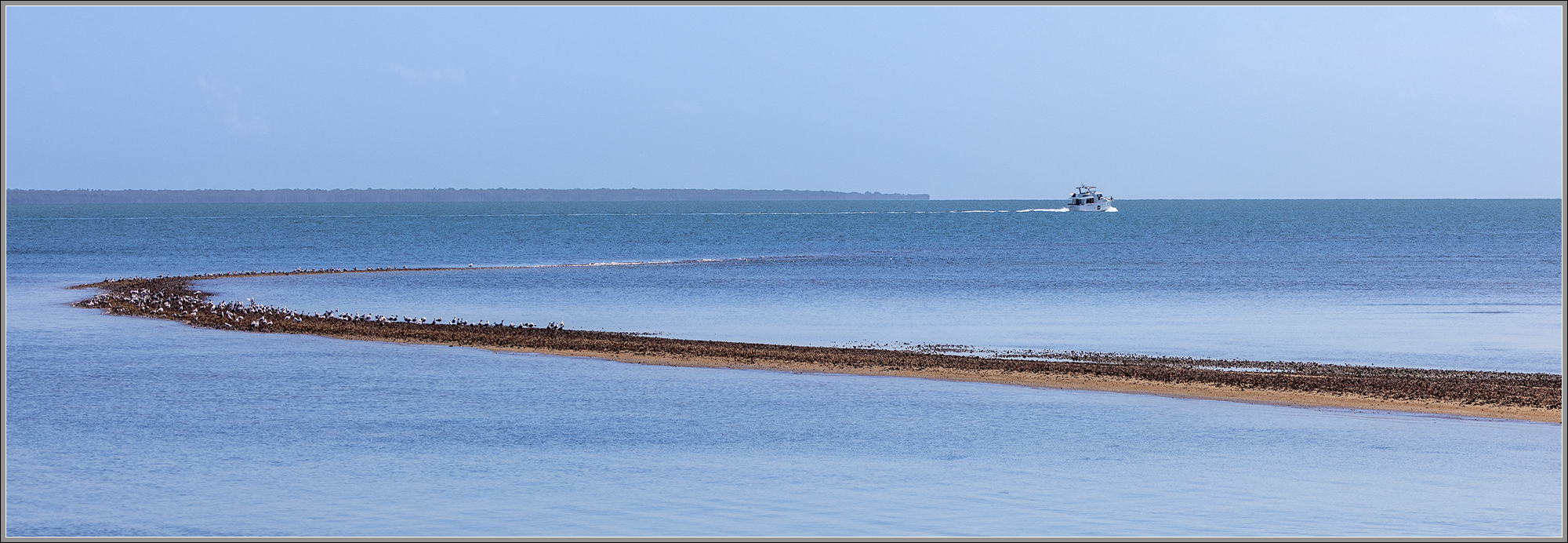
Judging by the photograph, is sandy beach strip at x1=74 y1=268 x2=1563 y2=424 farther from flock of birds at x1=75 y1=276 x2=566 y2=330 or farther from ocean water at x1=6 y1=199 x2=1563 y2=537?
ocean water at x1=6 y1=199 x2=1563 y2=537

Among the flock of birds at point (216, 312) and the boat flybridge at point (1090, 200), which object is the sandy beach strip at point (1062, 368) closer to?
the flock of birds at point (216, 312)

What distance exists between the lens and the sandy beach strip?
18748 mm

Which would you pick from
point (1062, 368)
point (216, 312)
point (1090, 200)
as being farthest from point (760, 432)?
point (1090, 200)

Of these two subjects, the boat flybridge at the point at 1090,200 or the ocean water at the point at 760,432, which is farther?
the boat flybridge at the point at 1090,200

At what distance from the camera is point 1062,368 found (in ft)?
72.8

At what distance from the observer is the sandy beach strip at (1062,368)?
1875 cm

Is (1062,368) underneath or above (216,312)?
above

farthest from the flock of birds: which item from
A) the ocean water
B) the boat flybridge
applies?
the boat flybridge

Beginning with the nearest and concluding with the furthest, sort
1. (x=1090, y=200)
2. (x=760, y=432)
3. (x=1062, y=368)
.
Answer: (x=760, y=432) < (x=1062, y=368) < (x=1090, y=200)

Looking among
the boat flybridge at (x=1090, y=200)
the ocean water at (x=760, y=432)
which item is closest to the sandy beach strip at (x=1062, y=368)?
the ocean water at (x=760, y=432)

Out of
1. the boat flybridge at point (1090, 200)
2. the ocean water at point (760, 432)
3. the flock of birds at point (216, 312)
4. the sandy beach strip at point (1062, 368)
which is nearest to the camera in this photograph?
the ocean water at point (760, 432)

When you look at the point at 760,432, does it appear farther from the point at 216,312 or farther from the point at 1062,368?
the point at 216,312

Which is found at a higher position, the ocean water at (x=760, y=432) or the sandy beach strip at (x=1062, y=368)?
the sandy beach strip at (x=1062, y=368)

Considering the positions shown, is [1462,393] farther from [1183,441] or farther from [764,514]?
[764,514]
